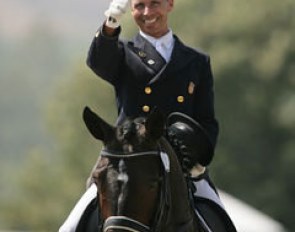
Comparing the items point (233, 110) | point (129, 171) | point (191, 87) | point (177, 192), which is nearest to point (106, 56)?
point (191, 87)

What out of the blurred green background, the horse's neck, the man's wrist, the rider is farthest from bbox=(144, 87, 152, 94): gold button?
the blurred green background

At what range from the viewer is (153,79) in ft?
39.5

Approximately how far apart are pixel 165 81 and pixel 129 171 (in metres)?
1.73

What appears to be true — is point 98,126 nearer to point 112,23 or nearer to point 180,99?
point 112,23

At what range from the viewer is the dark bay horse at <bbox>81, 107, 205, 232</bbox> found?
34.2 feet

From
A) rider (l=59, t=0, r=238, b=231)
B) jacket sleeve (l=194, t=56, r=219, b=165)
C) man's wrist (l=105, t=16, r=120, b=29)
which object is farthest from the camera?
jacket sleeve (l=194, t=56, r=219, b=165)

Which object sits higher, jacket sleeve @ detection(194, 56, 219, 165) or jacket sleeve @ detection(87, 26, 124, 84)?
jacket sleeve @ detection(87, 26, 124, 84)

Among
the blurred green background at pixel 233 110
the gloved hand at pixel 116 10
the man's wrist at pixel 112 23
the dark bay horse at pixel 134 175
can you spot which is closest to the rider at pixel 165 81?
the man's wrist at pixel 112 23

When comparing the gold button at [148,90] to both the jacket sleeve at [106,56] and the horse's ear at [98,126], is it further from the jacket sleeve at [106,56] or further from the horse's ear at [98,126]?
the horse's ear at [98,126]

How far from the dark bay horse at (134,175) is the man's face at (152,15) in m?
1.43

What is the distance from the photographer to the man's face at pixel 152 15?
1211 centimetres

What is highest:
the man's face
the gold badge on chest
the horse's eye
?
the man's face

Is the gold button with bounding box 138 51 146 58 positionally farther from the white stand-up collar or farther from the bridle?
the bridle

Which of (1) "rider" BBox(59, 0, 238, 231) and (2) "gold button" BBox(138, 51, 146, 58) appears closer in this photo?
(1) "rider" BBox(59, 0, 238, 231)
